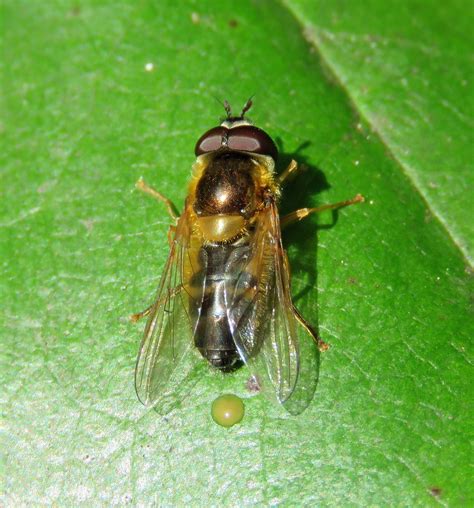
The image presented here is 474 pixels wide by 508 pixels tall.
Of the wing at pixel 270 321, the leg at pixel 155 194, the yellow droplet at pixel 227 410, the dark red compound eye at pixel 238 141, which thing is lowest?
the yellow droplet at pixel 227 410

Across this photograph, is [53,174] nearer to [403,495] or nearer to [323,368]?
[323,368]

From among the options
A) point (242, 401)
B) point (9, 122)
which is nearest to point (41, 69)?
point (9, 122)

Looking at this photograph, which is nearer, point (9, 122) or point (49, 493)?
point (49, 493)

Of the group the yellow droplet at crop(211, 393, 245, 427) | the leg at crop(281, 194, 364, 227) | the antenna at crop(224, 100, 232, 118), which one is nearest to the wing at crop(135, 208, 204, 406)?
the yellow droplet at crop(211, 393, 245, 427)

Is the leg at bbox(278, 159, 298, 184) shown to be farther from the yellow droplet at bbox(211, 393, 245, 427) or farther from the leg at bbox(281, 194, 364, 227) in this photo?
the yellow droplet at bbox(211, 393, 245, 427)

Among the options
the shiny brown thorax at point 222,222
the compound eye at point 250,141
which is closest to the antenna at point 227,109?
the compound eye at point 250,141

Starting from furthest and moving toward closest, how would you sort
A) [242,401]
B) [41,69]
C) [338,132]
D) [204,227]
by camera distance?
1. [41,69]
2. [338,132]
3. [204,227]
4. [242,401]

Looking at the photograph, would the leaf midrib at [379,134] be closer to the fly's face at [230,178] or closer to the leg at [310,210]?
the leg at [310,210]

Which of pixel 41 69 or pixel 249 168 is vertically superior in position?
pixel 249 168
